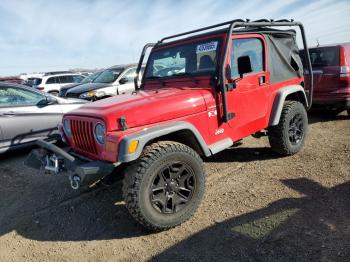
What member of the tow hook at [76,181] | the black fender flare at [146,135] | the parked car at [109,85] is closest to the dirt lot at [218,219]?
the tow hook at [76,181]

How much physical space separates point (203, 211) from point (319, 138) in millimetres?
3358

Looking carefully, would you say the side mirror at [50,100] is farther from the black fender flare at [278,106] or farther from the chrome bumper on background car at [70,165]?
the black fender flare at [278,106]

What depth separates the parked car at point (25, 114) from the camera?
5.75 m

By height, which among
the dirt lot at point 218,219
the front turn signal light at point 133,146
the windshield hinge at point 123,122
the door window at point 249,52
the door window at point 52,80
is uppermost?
the door window at point 52,80

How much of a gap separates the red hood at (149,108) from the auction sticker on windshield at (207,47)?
595 mm

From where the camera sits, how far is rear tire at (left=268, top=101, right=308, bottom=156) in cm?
481

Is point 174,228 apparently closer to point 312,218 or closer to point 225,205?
point 225,205

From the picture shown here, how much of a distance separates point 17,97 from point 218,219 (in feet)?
15.0

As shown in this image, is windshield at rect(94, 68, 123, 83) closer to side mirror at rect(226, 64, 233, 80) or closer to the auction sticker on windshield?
the auction sticker on windshield

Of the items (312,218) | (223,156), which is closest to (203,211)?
(312,218)

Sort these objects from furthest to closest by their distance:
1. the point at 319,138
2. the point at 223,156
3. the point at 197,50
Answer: the point at 319,138 < the point at 223,156 < the point at 197,50

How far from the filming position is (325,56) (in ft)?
23.1

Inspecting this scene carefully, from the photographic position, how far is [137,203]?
3064mm

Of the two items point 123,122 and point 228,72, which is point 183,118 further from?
point 228,72
